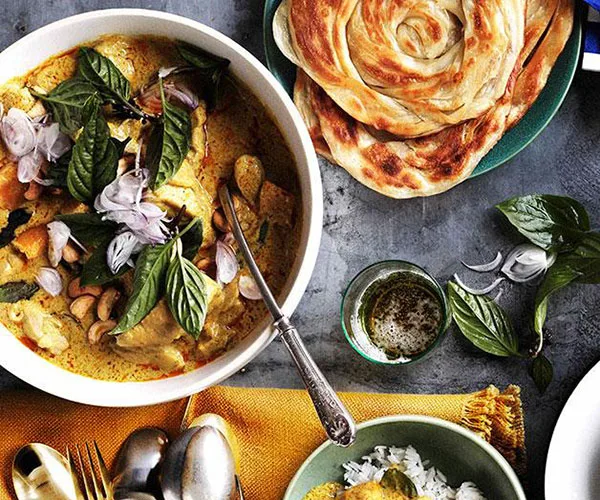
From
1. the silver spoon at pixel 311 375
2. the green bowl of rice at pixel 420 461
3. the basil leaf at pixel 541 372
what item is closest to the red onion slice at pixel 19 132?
the silver spoon at pixel 311 375

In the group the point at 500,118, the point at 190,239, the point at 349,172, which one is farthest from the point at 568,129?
the point at 190,239

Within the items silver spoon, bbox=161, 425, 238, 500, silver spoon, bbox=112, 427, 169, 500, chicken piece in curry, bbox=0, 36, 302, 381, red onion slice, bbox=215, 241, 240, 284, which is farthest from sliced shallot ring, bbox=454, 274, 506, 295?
silver spoon, bbox=112, 427, 169, 500

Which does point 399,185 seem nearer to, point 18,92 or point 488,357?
point 488,357

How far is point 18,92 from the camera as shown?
2.58m

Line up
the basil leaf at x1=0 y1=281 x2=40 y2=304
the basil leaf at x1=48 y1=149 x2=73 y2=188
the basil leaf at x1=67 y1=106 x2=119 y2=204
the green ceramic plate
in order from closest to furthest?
1. the basil leaf at x1=67 y1=106 x2=119 y2=204
2. the basil leaf at x1=48 y1=149 x2=73 y2=188
3. the basil leaf at x1=0 y1=281 x2=40 y2=304
4. the green ceramic plate

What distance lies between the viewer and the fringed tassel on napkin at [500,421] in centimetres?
294

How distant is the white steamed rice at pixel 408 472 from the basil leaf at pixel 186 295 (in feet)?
2.61

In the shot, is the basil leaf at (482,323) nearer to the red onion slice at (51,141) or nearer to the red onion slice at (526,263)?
the red onion slice at (526,263)

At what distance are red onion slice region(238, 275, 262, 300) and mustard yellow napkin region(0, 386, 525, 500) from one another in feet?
1.50

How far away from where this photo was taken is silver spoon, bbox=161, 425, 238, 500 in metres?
2.88

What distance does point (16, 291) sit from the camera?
8.70 ft

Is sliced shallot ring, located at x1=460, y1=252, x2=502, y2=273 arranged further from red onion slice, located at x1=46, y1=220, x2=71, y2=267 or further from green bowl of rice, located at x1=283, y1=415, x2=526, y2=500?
red onion slice, located at x1=46, y1=220, x2=71, y2=267

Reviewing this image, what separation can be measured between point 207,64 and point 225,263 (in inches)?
21.0

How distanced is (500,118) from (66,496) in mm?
1723
